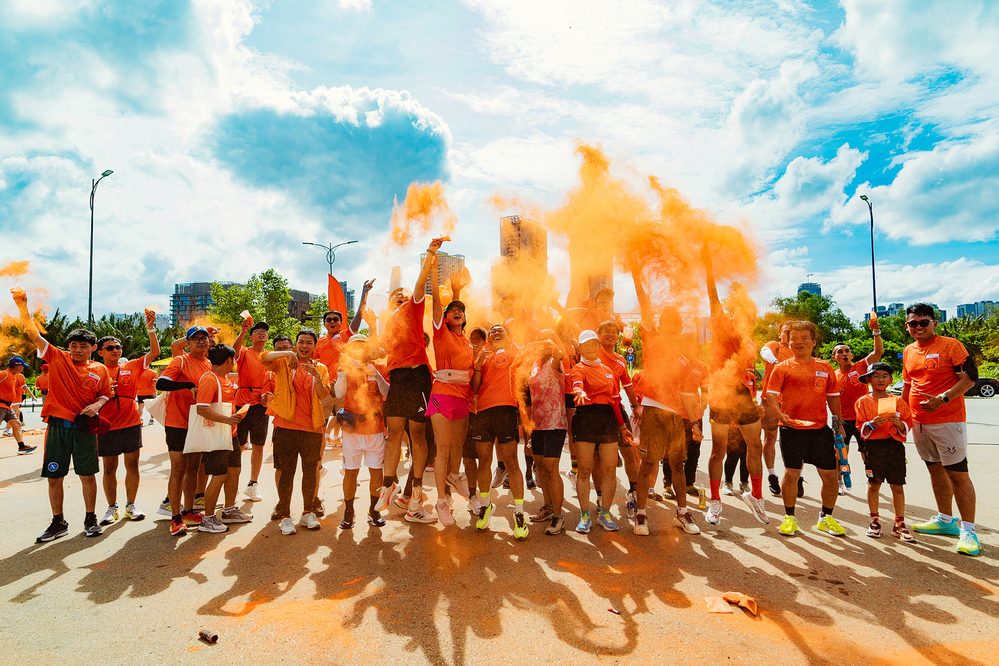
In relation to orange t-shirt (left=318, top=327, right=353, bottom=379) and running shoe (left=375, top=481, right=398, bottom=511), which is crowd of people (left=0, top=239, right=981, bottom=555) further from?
orange t-shirt (left=318, top=327, right=353, bottom=379)

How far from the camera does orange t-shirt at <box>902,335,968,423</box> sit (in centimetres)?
477

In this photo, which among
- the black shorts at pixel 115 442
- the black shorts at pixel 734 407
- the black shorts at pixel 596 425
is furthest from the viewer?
the black shorts at pixel 734 407

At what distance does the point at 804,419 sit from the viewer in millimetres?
4988

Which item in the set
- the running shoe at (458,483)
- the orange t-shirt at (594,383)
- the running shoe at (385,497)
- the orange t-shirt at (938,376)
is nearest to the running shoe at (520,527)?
the running shoe at (458,483)

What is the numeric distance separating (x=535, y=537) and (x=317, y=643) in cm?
231

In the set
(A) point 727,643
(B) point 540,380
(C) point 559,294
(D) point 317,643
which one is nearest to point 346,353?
(B) point 540,380

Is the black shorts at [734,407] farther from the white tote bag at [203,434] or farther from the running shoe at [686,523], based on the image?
the white tote bag at [203,434]

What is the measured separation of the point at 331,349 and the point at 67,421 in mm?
2688

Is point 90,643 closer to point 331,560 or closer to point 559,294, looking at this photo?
point 331,560

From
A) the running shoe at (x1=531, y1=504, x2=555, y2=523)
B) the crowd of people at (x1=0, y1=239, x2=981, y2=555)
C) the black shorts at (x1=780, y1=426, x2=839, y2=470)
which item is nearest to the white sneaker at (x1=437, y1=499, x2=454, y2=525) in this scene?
the crowd of people at (x1=0, y1=239, x2=981, y2=555)

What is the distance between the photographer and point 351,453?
17.1 feet

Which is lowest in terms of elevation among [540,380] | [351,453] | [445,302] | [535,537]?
[535,537]

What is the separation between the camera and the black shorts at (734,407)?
5531 millimetres

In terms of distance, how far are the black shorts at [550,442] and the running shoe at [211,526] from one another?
10.3ft
